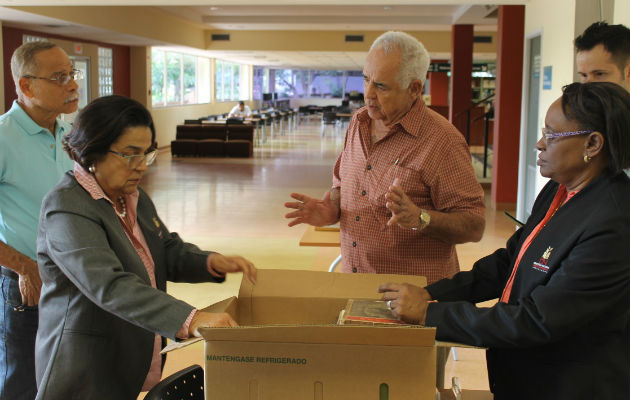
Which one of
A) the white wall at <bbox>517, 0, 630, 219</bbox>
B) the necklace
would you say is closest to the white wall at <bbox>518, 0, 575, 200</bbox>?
the white wall at <bbox>517, 0, 630, 219</bbox>

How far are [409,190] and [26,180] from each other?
1452 mm

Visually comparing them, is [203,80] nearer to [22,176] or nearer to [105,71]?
[105,71]

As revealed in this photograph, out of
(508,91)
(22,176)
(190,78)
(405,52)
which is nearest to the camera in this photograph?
(405,52)

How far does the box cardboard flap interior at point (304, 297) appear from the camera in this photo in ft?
5.94

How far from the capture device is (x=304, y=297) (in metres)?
1.82

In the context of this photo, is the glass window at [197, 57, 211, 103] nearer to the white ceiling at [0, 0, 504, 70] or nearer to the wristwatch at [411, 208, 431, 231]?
the white ceiling at [0, 0, 504, 70]

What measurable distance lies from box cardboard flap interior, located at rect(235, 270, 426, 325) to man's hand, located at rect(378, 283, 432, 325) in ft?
0.52

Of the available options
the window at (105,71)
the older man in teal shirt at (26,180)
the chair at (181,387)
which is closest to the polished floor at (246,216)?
the older man in teal shirt at (26,180)

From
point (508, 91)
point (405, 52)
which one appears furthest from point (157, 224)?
point (508, 91)

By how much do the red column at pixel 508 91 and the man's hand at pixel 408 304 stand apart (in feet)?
28.1

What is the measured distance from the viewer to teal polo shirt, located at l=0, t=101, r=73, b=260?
2.56 metres

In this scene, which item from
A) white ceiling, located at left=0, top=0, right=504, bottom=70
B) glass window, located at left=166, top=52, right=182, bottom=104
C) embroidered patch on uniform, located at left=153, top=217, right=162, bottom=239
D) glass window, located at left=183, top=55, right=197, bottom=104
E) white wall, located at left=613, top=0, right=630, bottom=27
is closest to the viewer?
embroidered patch on uniform, located at left=153, top=217, right=162, bottom=239

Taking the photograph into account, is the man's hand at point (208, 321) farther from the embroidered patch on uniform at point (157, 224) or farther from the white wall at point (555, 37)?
the white wall at point (555, 37)

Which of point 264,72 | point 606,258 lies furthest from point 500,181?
point 264,72
